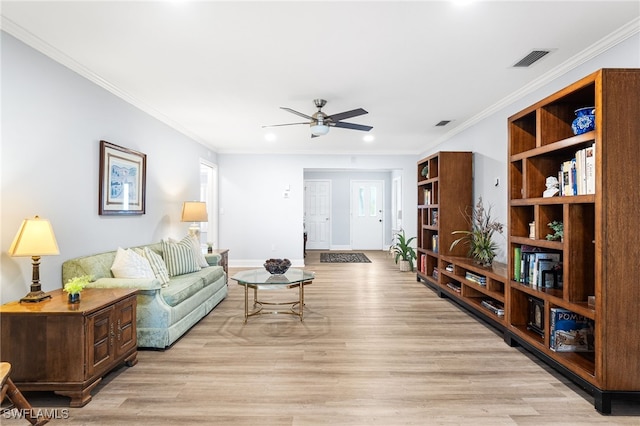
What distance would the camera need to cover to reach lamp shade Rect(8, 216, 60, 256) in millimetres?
2303

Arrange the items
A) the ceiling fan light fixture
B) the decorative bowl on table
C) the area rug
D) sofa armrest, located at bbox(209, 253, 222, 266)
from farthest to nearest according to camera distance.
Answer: the area rug
sofa armrest, located at bbox(209, 253, 222, 266)
the ceiling fan light fixture
the decorative bowl on table

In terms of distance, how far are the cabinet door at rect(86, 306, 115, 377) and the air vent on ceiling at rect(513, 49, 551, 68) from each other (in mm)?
3905

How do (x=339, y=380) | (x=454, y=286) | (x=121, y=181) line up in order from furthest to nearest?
(x=454, y=286)
(x=121, y=181)
(x=339, y=380)

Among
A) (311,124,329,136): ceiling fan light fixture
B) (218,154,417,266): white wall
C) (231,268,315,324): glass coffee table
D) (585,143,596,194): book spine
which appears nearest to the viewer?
(585,143,596,194): book spine

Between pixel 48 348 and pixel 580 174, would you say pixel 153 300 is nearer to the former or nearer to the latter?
pixel 48 348

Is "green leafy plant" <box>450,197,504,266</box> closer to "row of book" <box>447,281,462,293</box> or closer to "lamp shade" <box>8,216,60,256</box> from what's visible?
"row of book" <box>447,281,462,293</box>

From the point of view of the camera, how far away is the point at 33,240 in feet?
7.69

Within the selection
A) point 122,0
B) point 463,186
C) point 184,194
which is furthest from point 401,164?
point 122,0

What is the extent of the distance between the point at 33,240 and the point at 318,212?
28.8 ft

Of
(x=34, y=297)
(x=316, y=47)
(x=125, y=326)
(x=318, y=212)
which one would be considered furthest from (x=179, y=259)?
(x=318, y=212)

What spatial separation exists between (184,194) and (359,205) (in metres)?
6.24

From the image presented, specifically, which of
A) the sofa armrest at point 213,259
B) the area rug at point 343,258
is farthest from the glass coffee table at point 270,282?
the area rug at point 343,258

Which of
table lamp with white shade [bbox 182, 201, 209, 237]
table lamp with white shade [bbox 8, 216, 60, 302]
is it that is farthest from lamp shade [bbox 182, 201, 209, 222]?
table lamp with white shade [bbox 8, 216, 60, 302]

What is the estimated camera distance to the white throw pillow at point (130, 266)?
3265 millimetres
